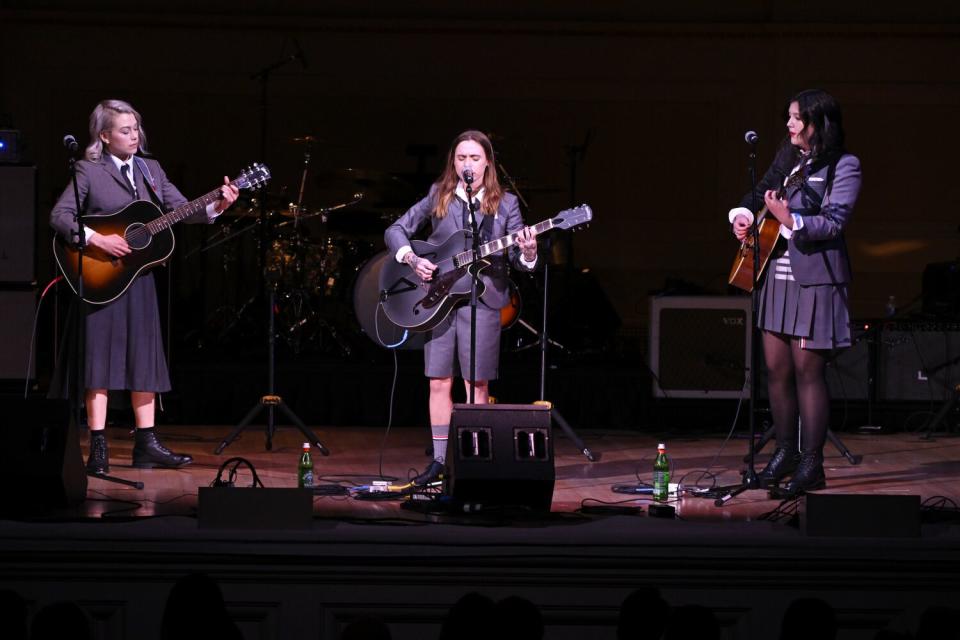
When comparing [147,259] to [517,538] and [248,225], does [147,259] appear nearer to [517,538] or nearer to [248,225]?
[517,538]

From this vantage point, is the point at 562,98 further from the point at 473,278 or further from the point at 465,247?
the point at 473,278

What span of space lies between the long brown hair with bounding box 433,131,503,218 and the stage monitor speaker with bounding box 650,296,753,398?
3.09 m

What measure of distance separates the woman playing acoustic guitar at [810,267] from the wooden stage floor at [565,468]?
0.41 meters

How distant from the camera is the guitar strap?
682cm

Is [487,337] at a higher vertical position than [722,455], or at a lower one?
higher

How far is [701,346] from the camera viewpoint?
9148mm

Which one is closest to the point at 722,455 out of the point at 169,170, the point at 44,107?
the point at 169,170

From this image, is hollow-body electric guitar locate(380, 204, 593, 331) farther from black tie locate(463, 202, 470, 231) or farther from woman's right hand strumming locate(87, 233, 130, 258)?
woman's right hand strumming locate(87, 233, 130, 258)

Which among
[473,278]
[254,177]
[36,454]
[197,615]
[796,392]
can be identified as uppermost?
[254,177]

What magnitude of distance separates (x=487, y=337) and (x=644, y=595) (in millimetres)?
3105

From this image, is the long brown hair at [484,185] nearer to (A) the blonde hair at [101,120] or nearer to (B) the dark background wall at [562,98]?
(A) the blonde hair at [101,120]

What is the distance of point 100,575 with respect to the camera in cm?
469

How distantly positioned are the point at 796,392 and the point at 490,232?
5.59 feet

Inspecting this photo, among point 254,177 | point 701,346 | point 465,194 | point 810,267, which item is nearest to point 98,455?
point 254,177
